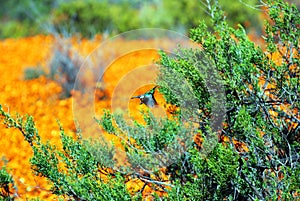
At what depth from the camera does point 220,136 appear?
2678mm

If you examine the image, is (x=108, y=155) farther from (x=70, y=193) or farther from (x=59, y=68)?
(x=59, y=68)

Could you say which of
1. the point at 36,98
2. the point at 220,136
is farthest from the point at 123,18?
the point at 220,136

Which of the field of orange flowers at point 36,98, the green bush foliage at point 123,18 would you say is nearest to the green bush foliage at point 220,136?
the field of orange flowers at point 36,98

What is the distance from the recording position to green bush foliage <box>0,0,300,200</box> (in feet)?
8.04

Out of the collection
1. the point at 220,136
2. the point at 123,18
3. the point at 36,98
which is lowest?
the point at 220,136

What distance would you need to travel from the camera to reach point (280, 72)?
106 inches

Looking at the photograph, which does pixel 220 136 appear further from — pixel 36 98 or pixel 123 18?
pixel 123 18

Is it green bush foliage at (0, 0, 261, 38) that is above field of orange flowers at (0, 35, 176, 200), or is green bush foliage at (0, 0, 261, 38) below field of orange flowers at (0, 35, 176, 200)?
above

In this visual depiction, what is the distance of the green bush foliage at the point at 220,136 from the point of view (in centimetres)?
245

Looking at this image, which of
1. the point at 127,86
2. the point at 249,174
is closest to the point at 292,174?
the point at 249,174

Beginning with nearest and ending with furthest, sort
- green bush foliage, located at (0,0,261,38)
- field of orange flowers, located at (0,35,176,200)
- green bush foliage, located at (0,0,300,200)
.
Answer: green bush foliage, located at (0,0,300,200) < field of orange flowers, located at (0,35,176,200) < green bush foliage, located at (0,0,261,38)

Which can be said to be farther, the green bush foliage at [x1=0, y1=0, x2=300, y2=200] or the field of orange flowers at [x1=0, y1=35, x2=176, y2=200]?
the field of orange flowers at [x1=0, y1=35, x2=176, y2=200]

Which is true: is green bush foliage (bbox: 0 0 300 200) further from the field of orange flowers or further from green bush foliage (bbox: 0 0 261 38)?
green bush foliage (bbox: 0 0 261 38)

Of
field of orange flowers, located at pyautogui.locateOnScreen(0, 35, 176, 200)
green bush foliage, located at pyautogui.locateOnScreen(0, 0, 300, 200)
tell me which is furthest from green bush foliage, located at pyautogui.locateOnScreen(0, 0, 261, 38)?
green bush foliage, located at pyautogui.locateOnScreen(0, 0, 300, 200)
